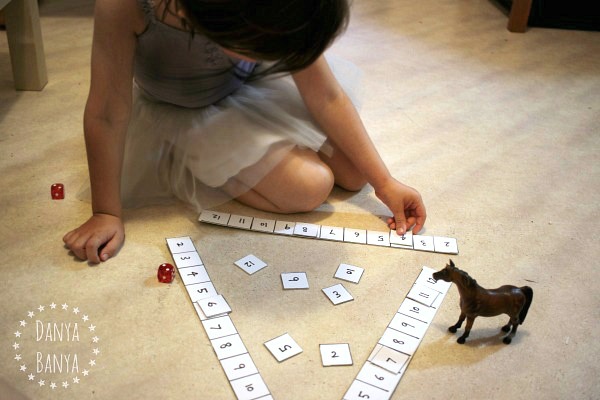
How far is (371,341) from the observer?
1.03 metres

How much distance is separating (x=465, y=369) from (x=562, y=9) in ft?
5.95

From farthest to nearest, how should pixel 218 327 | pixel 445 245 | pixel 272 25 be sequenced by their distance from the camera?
1. pixel 445 245
2. pixel 218 327
3. pixel 272 25

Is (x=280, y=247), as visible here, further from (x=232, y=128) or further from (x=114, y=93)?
(x=114, y=93)

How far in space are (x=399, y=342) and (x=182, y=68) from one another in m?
0.69

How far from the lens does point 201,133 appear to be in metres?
1.28

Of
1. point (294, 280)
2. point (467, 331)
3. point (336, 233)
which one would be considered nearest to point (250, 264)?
point (294, 280)

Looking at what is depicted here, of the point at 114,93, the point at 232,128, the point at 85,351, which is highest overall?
the point at 114,93

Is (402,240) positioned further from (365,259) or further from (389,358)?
(389,358)

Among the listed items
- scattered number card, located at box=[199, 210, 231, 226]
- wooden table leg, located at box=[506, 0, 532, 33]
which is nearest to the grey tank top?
scattered number card, located at box=[199, 210, 231, 226]

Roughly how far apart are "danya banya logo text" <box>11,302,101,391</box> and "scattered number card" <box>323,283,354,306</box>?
406 millimetres

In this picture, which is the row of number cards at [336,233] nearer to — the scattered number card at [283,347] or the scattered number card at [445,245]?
the scattered number card at [445,245]

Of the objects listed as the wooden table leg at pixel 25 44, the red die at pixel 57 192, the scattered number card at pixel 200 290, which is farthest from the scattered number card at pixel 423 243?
the wooden table leg at pixel 25 44

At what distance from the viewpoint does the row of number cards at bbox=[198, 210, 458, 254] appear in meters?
1.24

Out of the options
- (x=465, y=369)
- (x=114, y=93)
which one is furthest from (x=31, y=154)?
(x=465, y=369)
